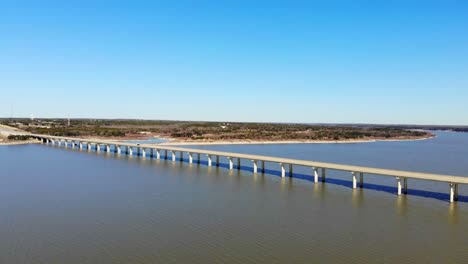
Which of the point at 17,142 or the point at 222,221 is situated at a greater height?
the point at 17,142

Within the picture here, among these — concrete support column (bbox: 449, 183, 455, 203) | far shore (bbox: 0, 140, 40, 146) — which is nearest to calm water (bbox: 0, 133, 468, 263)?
concrete support column (bbox: 449, 183, 455, 203)

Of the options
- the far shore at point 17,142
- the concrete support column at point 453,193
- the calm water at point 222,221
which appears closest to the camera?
the calm water at point 222,221

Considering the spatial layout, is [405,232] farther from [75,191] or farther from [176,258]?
[75,191]

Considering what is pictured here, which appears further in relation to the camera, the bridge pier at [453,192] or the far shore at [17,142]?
the far shore at [17,142]

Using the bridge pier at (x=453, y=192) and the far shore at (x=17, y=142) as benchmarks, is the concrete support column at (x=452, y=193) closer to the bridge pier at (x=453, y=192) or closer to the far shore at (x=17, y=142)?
the bridge pier at (x=453, y=192)

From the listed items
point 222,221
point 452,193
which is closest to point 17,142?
point 222,221

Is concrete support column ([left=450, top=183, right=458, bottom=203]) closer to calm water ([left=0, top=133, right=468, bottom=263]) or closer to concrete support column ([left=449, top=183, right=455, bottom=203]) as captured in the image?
concrete support column ([left=449, top=183, right=455, bottom=203])

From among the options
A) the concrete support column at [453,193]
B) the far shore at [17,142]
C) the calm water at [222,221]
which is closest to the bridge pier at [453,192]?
the concrete support column at [453,193]

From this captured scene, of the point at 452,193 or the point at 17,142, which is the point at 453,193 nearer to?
the point at 452,193
